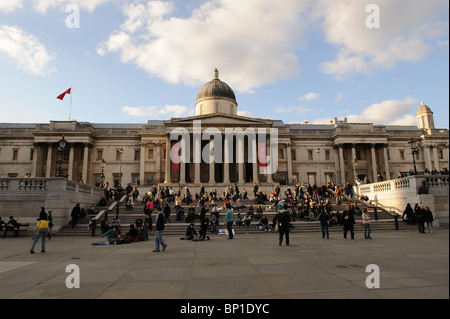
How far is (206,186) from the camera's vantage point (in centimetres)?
4178

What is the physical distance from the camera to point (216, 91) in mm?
53844

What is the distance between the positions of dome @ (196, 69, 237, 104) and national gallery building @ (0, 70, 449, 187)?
0.18 m

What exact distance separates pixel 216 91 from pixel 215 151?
13.3 metres

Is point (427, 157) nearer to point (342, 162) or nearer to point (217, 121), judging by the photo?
point (342, 162)

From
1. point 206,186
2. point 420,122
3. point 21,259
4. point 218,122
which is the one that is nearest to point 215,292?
point 21,259

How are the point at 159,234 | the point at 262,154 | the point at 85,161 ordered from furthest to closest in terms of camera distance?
the point at 85,161, the point at 262,154, the point at 159,234

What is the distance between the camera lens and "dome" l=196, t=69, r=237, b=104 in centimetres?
5375

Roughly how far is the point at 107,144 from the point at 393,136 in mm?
50496

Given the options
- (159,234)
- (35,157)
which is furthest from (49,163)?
(159,234)

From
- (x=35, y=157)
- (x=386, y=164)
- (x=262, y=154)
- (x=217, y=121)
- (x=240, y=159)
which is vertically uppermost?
(x=217, y=121)

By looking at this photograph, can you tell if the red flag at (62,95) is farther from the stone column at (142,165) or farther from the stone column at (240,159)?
the stone column at (240,159)

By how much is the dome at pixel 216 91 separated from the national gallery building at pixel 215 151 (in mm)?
180

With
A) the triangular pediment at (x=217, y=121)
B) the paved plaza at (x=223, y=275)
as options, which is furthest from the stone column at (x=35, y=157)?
the paved plaza at (x=223, y=275)

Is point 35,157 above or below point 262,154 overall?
above
